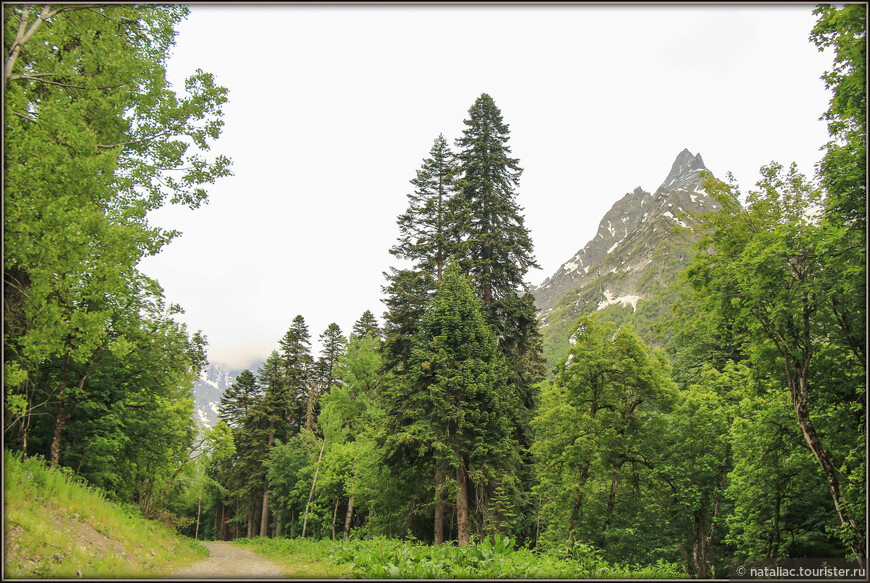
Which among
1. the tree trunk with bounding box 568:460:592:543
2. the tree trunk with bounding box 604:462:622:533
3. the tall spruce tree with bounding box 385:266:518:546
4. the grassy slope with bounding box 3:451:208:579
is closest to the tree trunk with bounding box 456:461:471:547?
the tall spruce tree with bounding box 385:266:518:546

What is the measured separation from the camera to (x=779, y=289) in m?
9.82

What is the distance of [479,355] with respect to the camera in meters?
18.7

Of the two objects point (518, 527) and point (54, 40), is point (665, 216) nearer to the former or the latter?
point (518, 527)

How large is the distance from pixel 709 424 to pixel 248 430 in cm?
3936

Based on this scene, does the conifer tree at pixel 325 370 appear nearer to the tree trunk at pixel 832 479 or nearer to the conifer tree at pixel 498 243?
the conifer tree at pixel 498 243

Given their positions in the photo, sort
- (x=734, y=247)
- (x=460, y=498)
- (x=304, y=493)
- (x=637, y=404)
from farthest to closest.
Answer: (x=304, y=493), (x=637, y=404), (x=460, y=498), (x=734, y=247)

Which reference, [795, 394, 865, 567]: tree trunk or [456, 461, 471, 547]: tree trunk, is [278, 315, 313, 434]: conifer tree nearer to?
[456, 461, 471, 547]: tree trunk

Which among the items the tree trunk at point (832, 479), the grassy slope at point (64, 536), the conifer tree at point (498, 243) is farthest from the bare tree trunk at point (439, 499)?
the tree trunk at point (832, 479)

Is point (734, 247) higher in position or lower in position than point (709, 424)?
higher

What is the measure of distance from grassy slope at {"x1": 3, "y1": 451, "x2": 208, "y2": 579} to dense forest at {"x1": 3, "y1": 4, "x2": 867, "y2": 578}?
192 centimetres

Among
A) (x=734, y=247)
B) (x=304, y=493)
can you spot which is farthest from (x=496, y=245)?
(x=304, y=493)

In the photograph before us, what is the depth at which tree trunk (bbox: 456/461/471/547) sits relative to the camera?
1704 cm

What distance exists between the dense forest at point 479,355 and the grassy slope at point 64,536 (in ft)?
6.29

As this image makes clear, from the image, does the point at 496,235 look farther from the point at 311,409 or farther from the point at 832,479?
the point at 311,409
